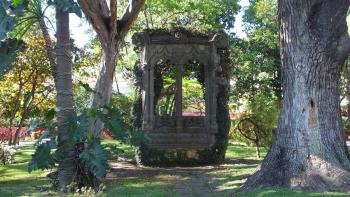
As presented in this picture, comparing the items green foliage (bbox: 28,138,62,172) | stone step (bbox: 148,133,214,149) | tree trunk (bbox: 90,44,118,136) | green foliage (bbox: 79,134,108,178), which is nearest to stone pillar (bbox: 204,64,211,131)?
stone step (bbox: 148,133,214,149)

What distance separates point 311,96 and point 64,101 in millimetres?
4259

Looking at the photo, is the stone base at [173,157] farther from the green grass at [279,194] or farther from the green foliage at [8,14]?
the green foliage at [8,14]

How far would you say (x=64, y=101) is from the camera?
8.76 meters

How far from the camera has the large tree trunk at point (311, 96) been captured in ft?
28.5

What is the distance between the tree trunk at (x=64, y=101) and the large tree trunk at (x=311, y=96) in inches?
121

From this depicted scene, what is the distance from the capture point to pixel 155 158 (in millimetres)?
14844

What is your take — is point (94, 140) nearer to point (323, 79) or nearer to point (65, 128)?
point (65, 128)

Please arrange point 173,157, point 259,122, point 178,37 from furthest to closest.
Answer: point 259,122 < point 178,37 < point 173,157

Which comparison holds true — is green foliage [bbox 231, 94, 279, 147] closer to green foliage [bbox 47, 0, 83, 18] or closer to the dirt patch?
the dirt patch

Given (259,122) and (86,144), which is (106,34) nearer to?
(86,144)

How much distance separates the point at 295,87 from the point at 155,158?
6.79 m

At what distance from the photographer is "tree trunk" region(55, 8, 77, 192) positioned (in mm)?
8555

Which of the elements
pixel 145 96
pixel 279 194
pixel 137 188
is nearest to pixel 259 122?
pixel 145 96

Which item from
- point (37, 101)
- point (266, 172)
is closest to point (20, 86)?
point (37, 101)
